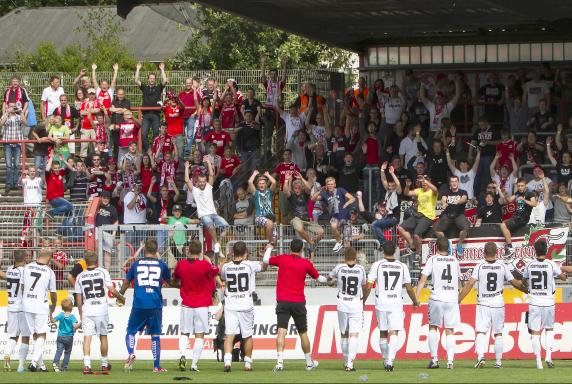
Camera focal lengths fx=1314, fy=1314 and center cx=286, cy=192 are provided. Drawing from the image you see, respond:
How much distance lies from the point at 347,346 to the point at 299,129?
12.4 m

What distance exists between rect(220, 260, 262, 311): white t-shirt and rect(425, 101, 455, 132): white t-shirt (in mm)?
12527

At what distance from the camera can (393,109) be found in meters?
32.7

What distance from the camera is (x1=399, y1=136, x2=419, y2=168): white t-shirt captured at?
3059 cm

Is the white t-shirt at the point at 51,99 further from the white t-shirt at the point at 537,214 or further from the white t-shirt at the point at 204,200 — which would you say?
the white t-shirt at the point at 537,214

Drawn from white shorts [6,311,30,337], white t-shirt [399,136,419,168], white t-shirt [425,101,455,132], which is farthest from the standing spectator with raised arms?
white shorts [6,311,30,337]

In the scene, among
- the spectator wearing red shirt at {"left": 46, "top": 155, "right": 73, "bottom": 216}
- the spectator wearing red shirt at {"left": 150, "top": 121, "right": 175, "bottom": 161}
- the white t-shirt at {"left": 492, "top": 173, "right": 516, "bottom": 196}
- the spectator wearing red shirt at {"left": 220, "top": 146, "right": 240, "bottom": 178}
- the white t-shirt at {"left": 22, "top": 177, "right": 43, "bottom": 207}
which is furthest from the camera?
the spectator wearing red shirt at {"left": 150, "top": 121, "right": 175, "bottom": 161}

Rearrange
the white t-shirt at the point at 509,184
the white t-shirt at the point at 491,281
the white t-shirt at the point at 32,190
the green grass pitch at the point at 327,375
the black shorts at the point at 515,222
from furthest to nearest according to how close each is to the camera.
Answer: the white t-shirt at the point at 32,190 → the white t-shirt at the point at 509,184 → the black shorts at the point at 515,222 → the white t-shirt at the point at 491,281 → the green grass pitch at the point at 327,375

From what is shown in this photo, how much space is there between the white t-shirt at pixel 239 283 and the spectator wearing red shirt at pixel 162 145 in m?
11.5

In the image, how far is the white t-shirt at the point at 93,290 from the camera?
2069 cm

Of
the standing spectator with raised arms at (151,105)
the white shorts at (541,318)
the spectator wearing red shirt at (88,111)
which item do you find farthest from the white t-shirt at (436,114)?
the white shorts at (541,318)

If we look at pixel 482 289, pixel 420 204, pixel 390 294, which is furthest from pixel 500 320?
pixel 420 204

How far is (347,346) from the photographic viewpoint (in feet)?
68.2

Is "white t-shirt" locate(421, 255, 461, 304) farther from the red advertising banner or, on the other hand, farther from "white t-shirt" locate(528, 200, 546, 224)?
"white t-shirt" locate(528, 200, 546, 224)

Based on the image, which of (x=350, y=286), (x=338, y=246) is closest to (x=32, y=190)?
(x=338, y=246)
